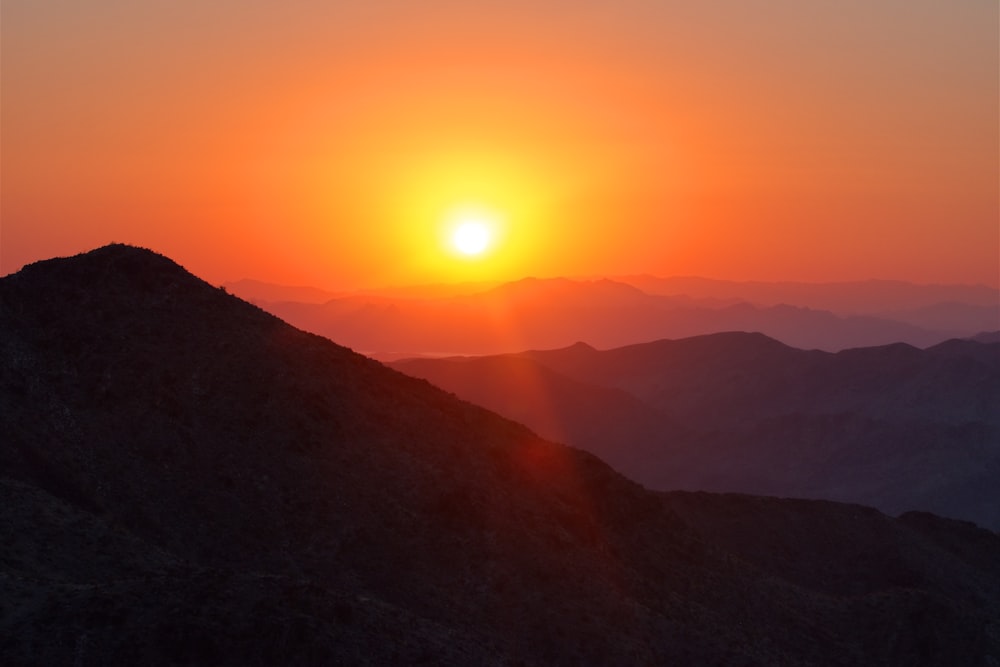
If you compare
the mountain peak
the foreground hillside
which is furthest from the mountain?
the mountain peak

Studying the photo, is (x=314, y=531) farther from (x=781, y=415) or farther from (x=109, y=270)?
(x=781, y=415)

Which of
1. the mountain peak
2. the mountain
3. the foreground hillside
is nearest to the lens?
the foreground hillside

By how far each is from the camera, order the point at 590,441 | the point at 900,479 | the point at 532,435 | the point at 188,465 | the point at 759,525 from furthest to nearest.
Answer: the point at 590,441
the point at 900,479
the point at 759,525
the point at 532,435
the point at 188,465

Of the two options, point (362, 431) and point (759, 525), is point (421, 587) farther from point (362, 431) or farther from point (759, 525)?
point (759, 525)

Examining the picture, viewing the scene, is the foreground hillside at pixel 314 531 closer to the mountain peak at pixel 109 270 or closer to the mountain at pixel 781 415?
the mountain peak at pixel 109 270

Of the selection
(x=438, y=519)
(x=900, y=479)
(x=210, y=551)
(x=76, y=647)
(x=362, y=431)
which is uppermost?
(x=900, y=479)

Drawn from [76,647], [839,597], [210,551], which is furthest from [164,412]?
[839,597]

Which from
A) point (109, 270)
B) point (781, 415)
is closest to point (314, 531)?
point (109, 270)

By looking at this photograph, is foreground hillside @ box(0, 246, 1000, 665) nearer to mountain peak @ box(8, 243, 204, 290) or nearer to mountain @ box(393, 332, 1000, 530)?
mountain peak @ box(8, 243, 204, 290)
